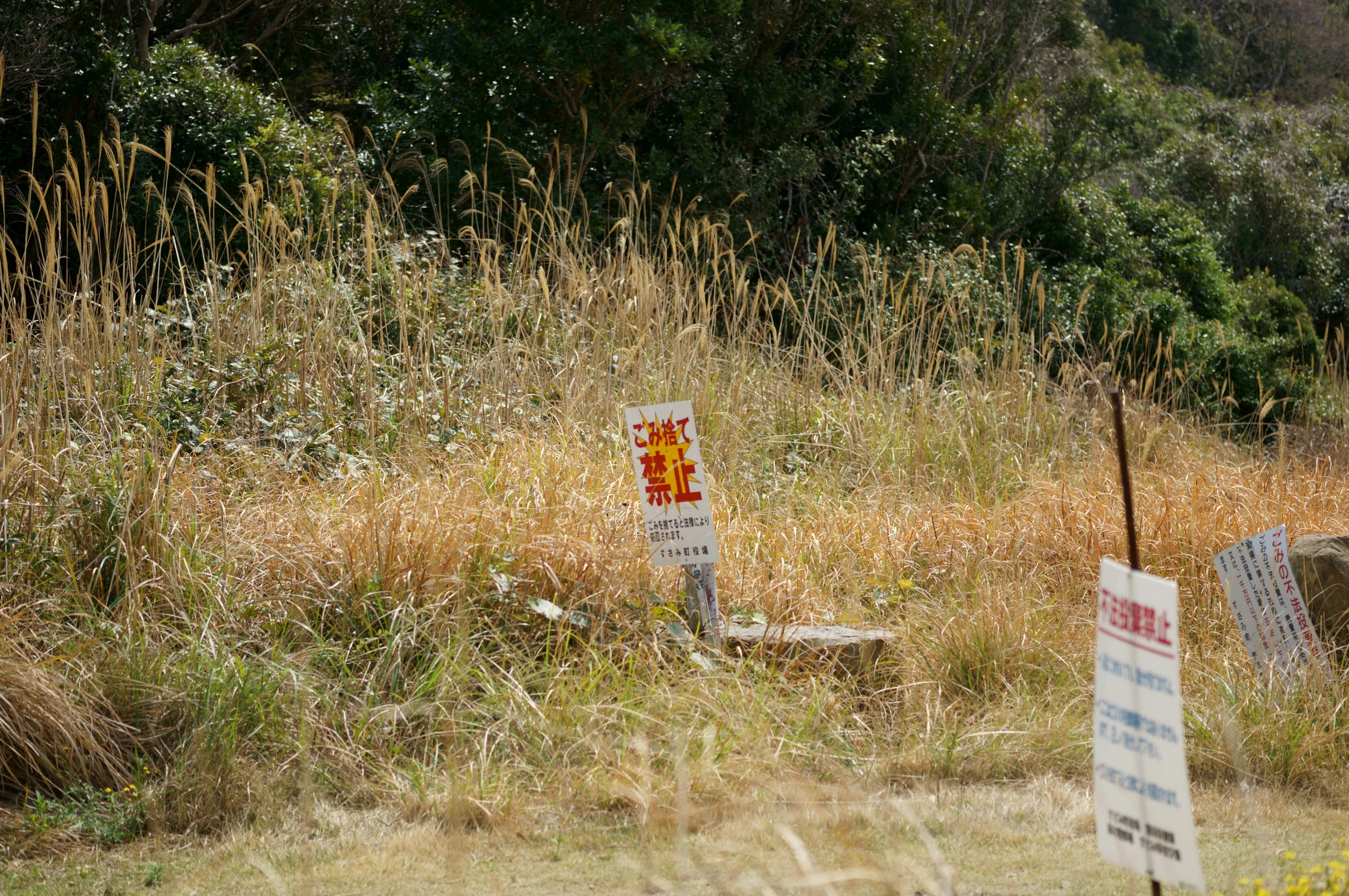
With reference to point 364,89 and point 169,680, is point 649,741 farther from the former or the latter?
point 364,89

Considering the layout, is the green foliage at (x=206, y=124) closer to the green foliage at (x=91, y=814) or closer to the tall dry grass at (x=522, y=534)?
the tall dry grass at (x=522, y=534)

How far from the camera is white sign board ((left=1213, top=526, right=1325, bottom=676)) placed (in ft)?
13.5

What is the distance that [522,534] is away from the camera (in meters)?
4.34

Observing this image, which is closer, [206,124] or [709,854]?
[709,854]

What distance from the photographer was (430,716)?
372 centimetres

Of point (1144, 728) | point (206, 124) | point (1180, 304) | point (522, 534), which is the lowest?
point (1180, 304)

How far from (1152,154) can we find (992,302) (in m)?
7.74

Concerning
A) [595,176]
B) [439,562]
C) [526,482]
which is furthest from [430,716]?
[595,176]

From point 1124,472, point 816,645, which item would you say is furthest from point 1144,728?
point 816,645

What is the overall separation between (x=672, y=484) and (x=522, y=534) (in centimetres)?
63

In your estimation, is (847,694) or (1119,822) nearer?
(1119,822)

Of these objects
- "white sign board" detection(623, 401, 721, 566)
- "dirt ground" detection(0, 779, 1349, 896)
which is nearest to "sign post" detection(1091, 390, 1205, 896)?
"dirt ground" detection(0, 779, 1349, 896)

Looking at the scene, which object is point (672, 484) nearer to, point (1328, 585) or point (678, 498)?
point (678, 498)

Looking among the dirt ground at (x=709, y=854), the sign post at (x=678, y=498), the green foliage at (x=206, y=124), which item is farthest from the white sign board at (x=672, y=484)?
the green foliage at (x=206, y=124)
